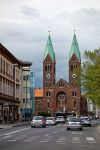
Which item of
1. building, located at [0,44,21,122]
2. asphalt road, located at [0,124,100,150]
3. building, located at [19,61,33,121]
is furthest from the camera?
building, located at [19,61,33,121]

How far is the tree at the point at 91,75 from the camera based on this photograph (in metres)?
65.7

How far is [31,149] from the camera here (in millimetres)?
24984

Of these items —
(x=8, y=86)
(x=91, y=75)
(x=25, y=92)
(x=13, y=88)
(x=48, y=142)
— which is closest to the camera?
(x=48, y=142)

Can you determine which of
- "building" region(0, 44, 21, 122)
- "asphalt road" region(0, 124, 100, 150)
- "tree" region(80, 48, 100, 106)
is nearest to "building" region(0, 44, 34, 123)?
"building" region(0, 44, 21, 122)

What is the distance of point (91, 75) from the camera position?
67.0 metres

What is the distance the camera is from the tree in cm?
6569

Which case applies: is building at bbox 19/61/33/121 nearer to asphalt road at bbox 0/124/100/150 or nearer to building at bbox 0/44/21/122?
building at bbox 0/44/21/122

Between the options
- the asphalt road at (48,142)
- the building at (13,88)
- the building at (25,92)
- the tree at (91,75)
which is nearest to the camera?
the asphalt road at (48,142)

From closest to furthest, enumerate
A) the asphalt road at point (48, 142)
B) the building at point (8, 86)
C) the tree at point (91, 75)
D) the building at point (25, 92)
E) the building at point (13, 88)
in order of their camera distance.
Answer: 1. the asphalt road at point (48, 142)
2. the tree at point (91, 75)
3. the building at point (8, 86)
4. the building at point (13, 88)
5. the building at point (25, 92)

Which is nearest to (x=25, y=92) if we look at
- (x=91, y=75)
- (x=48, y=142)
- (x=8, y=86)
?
(x=8, y=86)

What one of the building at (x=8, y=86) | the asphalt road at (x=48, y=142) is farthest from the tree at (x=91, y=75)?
the asphalt road at (x=48, y=142)

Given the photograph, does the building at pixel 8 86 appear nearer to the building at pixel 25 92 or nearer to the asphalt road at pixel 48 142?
the building at pixel 25 92

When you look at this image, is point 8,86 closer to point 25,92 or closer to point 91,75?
point 25,92

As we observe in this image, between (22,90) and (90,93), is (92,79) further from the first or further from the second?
(22,90)
